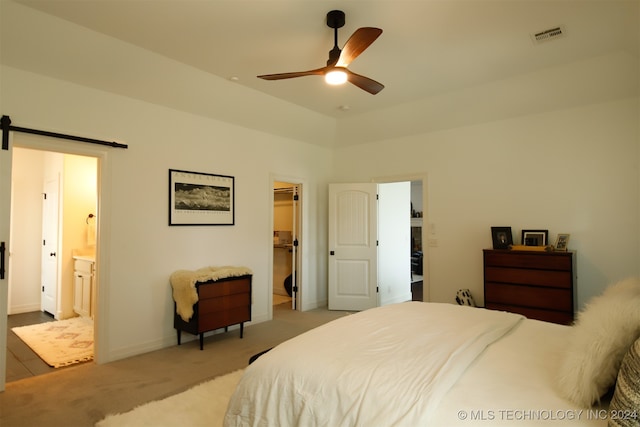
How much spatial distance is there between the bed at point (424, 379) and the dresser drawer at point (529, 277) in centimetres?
180

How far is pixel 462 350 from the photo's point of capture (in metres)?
1.55

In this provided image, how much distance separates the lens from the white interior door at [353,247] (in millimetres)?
5320

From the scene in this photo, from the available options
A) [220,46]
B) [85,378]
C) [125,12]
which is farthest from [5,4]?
[85,378]

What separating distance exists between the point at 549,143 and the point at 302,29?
312cm

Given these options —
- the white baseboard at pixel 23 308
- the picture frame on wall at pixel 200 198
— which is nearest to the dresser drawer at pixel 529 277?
the picture frame on wall at pixel 200 198

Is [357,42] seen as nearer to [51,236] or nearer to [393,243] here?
[393,243]

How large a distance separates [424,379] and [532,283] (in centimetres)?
298

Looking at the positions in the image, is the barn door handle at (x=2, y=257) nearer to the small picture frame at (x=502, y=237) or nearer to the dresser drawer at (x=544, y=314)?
the dresser drawer at (x=544, y=314)

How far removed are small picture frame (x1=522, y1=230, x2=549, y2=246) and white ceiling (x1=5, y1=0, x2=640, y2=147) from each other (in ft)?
5.80

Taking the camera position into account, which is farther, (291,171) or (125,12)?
(291,171)

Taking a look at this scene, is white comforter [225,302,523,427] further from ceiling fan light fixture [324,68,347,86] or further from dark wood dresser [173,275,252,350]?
dark wood dresser [173,275,252,350]

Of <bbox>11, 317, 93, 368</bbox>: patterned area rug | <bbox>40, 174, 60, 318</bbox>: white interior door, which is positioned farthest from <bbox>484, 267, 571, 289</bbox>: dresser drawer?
<bbox>40, 174, 60, 318</bbox>: white interior door

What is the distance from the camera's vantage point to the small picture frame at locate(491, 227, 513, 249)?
405 centimetres

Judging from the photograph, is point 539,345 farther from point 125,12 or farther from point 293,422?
point 125,12
